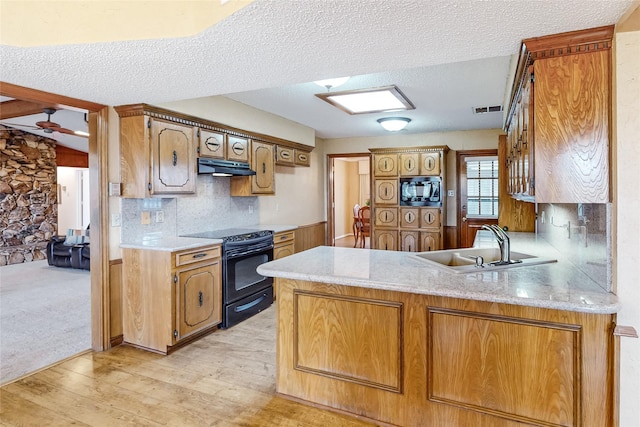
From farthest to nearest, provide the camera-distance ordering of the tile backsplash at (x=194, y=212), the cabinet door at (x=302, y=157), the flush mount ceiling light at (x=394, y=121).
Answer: the cabinet door at (x=302, y=157), the flush mount ceiling light at (x=394, y=121), the tile backsplash at (x=194, y=212)

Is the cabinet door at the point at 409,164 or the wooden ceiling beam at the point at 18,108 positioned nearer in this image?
the wooden ceiling beam at the point at 18,108

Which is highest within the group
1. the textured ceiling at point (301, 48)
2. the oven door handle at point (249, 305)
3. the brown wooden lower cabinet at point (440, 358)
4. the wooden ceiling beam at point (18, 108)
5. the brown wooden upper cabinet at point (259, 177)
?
the wooden ceiling beam at point (18, 108)

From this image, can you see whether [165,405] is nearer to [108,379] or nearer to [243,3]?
[108,379]

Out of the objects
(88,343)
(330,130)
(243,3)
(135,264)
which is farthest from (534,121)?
(330,130)

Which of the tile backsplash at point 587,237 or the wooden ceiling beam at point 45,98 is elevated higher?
the wooden ceiling beam at point 45,98

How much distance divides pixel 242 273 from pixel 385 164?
3368mm

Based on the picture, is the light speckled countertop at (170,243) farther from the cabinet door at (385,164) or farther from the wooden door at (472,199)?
the wooden door at (472,199)

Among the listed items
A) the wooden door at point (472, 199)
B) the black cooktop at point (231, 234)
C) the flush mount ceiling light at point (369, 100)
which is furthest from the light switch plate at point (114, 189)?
the wooden door at point (472, 199)

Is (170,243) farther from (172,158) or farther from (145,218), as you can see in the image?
(172,158)

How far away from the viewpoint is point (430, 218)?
5.95m

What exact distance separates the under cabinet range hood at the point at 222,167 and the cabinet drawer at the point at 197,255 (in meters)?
0.78

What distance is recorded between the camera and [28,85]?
8.50ft

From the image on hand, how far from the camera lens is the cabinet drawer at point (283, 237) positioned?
4.45 m

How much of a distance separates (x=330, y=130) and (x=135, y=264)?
3.89 metres
